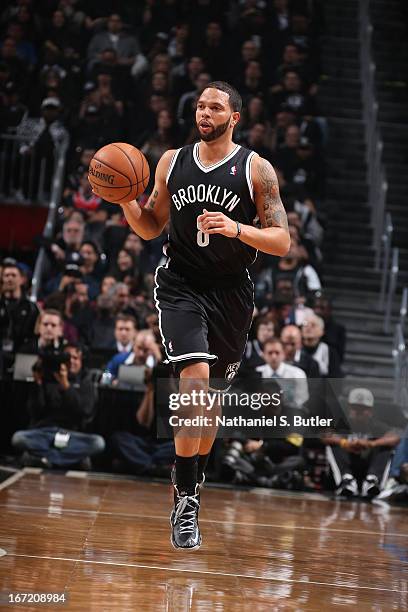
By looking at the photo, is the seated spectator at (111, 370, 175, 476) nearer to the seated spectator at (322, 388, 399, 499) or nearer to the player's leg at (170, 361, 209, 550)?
the seated spectator at (322, 388, 399, 499)

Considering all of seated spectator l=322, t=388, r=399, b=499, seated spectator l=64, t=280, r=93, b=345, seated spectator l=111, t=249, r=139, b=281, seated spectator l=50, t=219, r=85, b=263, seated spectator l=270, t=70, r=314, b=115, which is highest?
seated spectator l=270, t=70, r=314, b=115

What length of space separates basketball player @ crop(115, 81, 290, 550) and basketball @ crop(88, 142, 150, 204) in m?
0.09

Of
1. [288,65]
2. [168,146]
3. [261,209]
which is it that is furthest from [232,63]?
[261,209]

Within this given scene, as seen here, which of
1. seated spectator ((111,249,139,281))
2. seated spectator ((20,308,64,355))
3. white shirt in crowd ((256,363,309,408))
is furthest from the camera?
seated spectator ((111,249,139,281))

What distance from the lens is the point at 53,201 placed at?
12266mm

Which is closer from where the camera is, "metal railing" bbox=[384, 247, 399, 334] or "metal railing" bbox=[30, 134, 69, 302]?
"metal railing" bbox=[30, 134, 69, 302]

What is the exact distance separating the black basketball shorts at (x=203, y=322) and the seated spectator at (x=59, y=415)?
3.70 meters

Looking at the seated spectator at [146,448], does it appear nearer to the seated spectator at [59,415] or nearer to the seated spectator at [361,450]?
the seated spectator at [59,415]

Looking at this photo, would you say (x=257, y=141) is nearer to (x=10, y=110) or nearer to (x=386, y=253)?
(x=386, y=253)

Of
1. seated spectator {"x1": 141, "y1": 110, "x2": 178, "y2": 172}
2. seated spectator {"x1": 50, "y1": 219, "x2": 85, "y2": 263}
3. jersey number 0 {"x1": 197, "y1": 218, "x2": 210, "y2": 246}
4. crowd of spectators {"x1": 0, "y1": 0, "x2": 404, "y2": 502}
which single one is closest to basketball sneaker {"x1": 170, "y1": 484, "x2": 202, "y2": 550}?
jersey number 0 {"x1": 197, "y1": 218, "x2": 210, "y2": 246}

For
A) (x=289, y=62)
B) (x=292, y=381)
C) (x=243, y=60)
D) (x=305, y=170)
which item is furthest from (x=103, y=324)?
(x=289, y=62)

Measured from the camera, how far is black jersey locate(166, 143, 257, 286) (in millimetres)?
4688

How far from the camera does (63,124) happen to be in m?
13.0

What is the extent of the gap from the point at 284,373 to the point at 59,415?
199 cm
